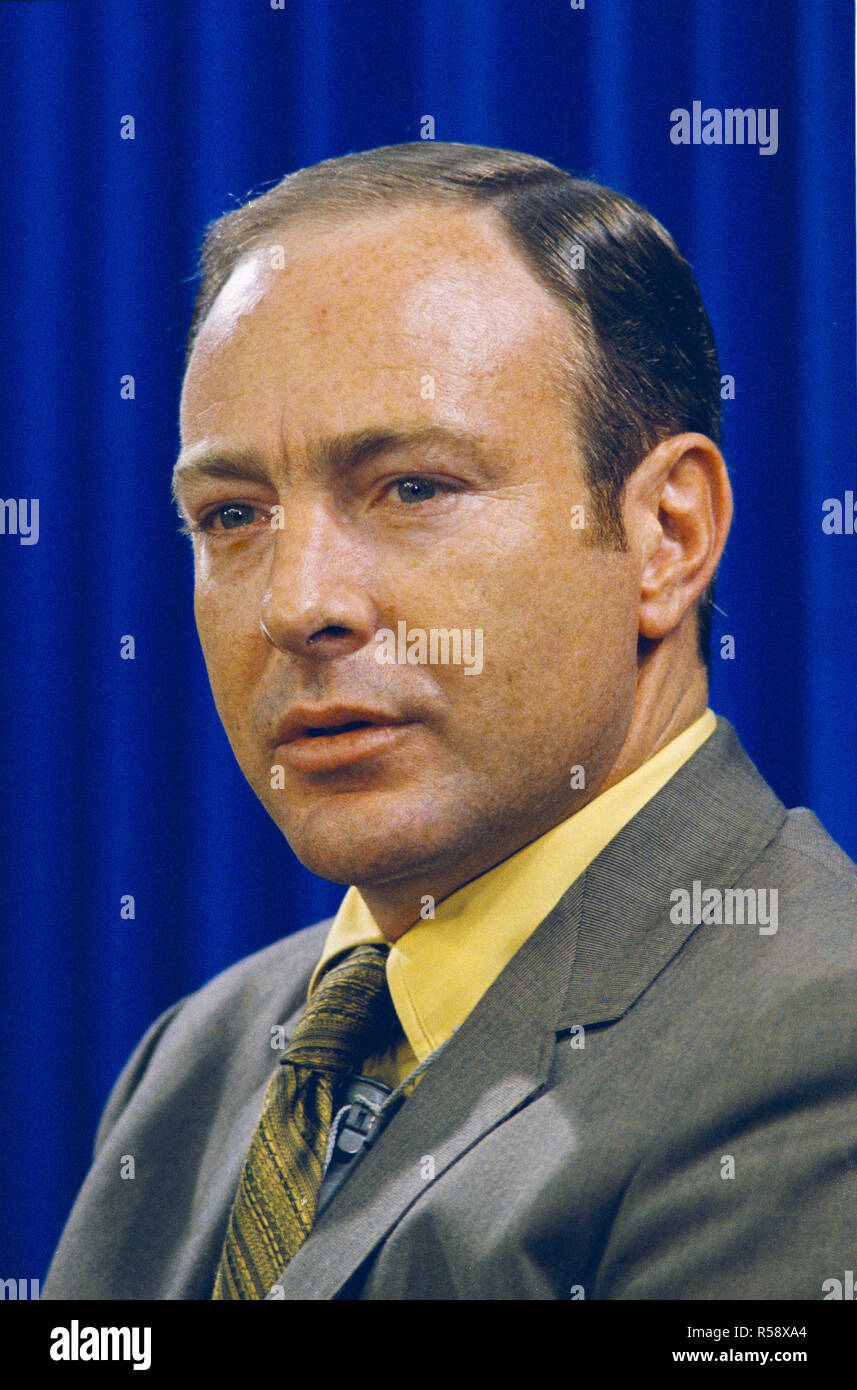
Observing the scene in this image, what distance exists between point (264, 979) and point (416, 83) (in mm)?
1079

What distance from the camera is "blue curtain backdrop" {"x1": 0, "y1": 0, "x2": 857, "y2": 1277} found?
1483mm

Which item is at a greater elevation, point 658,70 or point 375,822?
point 658,70

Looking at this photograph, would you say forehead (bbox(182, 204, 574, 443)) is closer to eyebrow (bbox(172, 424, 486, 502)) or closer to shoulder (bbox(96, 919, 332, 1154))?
eyebrow (bbox(172, 424, 486, 502))

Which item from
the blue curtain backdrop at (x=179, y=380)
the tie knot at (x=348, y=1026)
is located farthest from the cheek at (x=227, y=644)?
the blue curtain backdrop at (x=179, y=380)

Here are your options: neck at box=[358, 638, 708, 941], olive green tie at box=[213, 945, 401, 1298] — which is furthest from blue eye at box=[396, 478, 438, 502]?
olive green tie at box=[213, 945, 401, 1298]

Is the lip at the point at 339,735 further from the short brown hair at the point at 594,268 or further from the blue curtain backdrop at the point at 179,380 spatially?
the blue curtain backdrop at the point at 179,380

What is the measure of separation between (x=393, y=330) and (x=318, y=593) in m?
0.22

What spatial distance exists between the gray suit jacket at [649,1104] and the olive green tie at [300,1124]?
54mm

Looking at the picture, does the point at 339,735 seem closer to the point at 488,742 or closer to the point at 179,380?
the point at 488,742

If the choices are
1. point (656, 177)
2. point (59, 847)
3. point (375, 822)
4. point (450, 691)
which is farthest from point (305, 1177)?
point (656, 177)

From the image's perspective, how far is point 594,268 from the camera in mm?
1099

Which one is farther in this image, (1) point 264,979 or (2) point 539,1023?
(1) point 264,979
